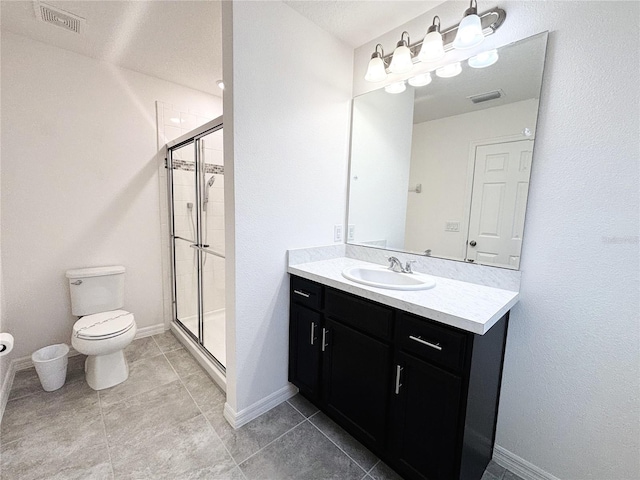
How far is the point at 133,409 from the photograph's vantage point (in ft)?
5.72

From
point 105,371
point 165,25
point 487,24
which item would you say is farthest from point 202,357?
point 487,24

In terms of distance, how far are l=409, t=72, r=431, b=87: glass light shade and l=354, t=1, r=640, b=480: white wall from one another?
1.09 ft

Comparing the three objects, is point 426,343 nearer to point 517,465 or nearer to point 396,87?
point 517,465

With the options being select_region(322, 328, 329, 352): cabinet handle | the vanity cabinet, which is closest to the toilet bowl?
the vanity cabinet

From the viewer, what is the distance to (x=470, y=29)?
1.29 meters

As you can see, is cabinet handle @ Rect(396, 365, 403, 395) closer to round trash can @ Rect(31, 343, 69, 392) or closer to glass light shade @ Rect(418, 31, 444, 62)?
glass light shade @ Rect(418, 31, 444, 62)

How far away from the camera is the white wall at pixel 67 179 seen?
1963 millimetres

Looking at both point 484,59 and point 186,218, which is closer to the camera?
point 484,59

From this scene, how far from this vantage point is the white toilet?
6.09 feet

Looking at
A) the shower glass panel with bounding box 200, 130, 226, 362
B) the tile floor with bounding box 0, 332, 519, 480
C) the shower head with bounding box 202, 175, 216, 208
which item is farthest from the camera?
the shower head with bounding box 202, 175, 216, 208

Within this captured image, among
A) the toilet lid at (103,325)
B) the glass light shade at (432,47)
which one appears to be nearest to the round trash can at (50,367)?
the toilet lid at (103,325)

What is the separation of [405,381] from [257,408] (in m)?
0.99

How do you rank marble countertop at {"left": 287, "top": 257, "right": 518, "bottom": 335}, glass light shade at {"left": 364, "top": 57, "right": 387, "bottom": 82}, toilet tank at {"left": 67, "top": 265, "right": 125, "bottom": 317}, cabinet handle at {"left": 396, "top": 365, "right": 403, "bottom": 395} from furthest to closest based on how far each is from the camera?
1. toilet tank at {"left": 67, "top": 265, "right": 125, "bottom": 317}
2. glass light shade at {"left": 364, "top": 57, "right": 387, "bottom": 82}
3. cabinet handle at {"left": 396, "top": 365, "right": 403, "bottom": 395}
4. marble countertop at {"left": 287, "top": 257, "right": 518, "bottom": 335}

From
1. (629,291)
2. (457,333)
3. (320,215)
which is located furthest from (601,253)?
(320,215)
